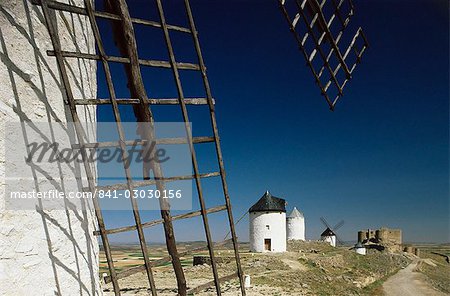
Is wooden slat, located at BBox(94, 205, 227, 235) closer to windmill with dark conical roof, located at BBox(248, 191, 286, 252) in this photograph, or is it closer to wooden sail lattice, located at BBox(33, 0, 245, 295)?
wooden sail lattice, located at BBox(33, 0, 245, 295)

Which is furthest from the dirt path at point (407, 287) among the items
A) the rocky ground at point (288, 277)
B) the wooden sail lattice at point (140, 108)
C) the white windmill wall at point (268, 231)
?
the wooden sail lattice at point (140, 108)

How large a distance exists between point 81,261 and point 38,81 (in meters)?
1.45

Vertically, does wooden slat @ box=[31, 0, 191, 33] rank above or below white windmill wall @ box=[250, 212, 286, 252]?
above

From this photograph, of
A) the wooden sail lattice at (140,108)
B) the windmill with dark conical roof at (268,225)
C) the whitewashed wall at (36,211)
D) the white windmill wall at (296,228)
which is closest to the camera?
the whitewashed wall at (36,211)

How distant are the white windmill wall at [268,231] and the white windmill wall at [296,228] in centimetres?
854

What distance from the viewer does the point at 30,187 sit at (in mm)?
2719

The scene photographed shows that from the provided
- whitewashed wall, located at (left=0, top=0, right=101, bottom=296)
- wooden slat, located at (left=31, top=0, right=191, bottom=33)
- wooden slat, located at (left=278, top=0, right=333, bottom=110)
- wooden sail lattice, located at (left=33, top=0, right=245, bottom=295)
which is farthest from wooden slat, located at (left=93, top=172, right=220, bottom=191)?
wooden slat, located at (left=278, top=0, right=333, bottom=110)

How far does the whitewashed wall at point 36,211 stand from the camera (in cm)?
254

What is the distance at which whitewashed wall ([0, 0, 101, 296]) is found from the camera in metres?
2.54

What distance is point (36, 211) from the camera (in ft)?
8.93

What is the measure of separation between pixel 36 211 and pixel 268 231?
19153 mm

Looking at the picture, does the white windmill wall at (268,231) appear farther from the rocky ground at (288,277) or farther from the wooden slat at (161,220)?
the wooden slat at (161,220)

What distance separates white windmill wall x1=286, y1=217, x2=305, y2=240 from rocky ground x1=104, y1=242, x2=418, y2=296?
6487 millimetres

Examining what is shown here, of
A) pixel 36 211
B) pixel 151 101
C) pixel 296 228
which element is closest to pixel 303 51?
pixel 151 101
